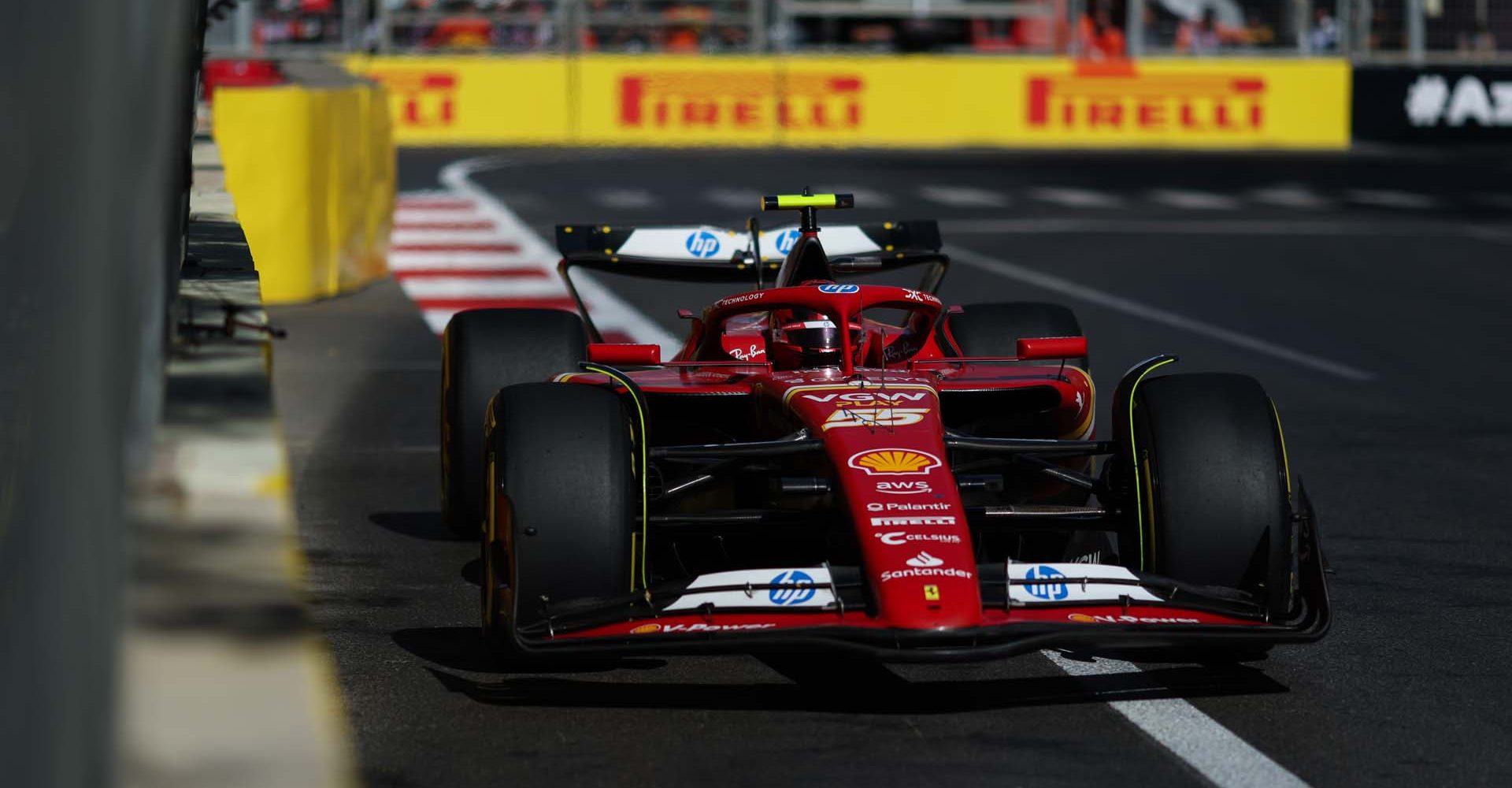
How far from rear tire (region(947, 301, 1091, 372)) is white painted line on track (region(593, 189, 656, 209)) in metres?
14.2

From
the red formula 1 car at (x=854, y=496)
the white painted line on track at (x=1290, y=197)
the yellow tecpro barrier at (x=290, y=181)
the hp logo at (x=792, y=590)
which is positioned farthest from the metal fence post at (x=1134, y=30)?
the hp logo at (x=792, y=590)

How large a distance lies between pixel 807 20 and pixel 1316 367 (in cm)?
2166

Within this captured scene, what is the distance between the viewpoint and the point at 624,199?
75.8ft

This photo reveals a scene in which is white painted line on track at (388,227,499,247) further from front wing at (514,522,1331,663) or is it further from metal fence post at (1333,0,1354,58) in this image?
metal fence post at (1333,0,1354,58)

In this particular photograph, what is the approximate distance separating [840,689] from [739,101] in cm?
2626

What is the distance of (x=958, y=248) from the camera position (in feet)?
63.4

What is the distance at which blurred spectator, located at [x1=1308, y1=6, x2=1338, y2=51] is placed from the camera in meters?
33.9

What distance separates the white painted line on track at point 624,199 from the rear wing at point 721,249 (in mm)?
13296

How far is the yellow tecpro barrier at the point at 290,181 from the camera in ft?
47.1

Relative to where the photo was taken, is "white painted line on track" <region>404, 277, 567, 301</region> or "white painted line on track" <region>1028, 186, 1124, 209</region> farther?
"white painted line on track" <region>1028, 186, 1124, 209</region>

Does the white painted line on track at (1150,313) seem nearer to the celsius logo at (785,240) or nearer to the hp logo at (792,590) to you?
the celsius logo at (785,240)

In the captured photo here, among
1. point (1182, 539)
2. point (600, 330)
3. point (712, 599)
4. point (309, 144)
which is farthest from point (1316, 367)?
point (712, 599)

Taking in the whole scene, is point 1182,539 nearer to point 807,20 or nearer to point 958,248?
point 958,248

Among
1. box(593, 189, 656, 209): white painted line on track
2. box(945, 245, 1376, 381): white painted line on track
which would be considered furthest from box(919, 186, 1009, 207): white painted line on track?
box(945, 245, 1376, 381): white painted line on track
